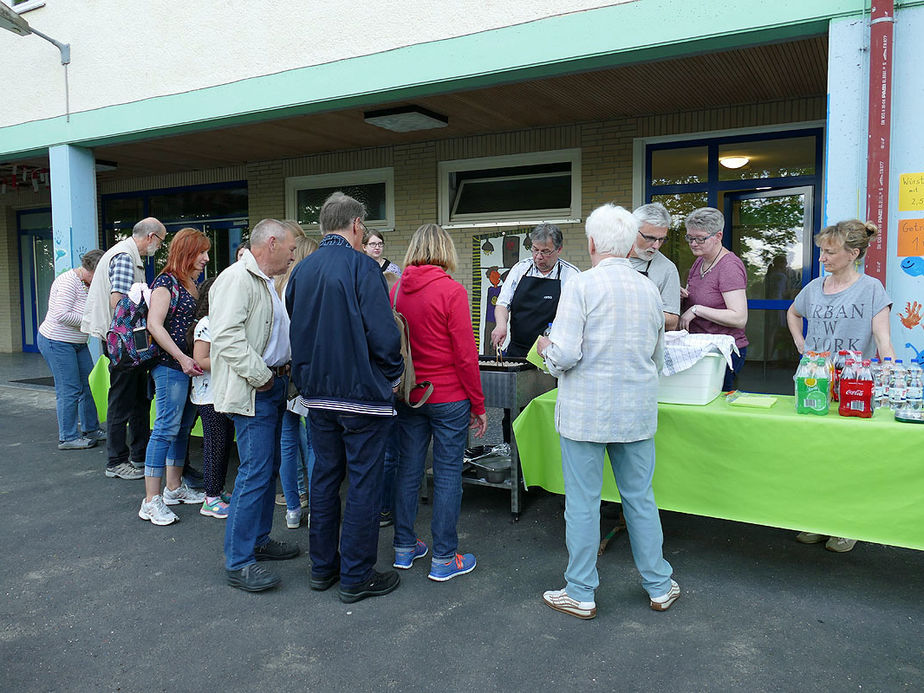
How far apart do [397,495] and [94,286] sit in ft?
11.7

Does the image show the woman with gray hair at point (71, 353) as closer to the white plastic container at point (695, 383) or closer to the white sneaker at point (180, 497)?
the white sneaker at point (180, 497)

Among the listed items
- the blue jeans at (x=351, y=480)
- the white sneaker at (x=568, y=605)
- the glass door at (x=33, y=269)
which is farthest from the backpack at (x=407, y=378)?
the glass door at (x=33, y=269)

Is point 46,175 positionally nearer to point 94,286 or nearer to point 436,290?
point 94,286

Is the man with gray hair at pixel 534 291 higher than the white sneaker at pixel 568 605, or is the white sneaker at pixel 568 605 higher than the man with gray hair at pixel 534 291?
the man with gray hair at pixel 534 291

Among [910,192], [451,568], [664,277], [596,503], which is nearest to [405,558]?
[451,568]

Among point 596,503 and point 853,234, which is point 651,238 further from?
point 596,503

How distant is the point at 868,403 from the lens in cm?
326

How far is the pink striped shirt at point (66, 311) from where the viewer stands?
6.30 meters

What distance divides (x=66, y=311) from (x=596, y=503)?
529 cm

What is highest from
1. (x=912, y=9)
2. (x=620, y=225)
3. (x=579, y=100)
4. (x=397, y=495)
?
(x=579, y=100)

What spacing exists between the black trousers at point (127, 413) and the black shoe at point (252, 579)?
2339 mm

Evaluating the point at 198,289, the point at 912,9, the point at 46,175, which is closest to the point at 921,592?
the point at 912,9

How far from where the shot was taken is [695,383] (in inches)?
145

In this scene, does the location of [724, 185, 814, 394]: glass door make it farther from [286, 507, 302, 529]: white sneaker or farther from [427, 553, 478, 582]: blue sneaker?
[286, 507, 302, 529]: white sneaker
